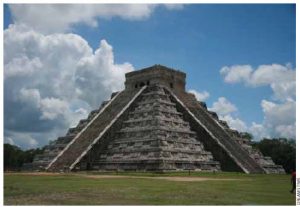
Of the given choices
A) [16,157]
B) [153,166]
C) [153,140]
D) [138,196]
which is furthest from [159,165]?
[16,157]

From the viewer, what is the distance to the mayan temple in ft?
110

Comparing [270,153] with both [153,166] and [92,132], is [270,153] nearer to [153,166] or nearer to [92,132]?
[92,132]

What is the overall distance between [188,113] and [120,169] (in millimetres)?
9980

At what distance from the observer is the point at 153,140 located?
33312 mm

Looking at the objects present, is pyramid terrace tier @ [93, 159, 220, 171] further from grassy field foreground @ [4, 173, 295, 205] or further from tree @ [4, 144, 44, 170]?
tree @ [4, 144, 44, 170]

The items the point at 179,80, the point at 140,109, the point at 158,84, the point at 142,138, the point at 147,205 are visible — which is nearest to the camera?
the point at 147,205

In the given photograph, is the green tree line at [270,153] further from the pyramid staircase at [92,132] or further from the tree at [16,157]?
the pyramid staircase at [92,132]

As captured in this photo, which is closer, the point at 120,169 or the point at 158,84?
the point at 120,169

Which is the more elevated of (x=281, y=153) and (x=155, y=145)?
(x=281, y=153)

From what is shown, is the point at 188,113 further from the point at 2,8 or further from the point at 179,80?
the point at 2,8

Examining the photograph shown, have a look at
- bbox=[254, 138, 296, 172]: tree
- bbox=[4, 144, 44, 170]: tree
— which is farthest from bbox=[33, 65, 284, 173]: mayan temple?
bbox=[4, 144, 44, 170]: tree

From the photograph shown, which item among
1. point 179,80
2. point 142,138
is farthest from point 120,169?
point 179,80

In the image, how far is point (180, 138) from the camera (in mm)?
35688

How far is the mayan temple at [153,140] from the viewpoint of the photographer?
33406 millimetres
